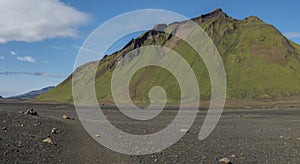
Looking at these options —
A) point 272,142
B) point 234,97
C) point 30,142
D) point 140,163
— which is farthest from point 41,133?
point 234,97

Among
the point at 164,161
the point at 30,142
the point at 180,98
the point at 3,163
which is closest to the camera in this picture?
the point at 3,163

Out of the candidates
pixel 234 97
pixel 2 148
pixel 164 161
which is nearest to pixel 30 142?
pixel 2 148

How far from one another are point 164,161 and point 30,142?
7663mm

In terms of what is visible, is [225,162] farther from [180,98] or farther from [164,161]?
[180,98]

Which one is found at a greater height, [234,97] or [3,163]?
[234,97]

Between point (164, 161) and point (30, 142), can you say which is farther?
point (30, 142)

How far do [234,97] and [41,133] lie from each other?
170 meters

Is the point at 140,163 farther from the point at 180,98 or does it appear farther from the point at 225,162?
the point at 180,98

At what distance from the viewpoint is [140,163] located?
17484 mm

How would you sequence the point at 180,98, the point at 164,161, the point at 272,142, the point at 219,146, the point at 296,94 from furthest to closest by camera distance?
the point at 180,98 < the point at 296,94 < the point at 272,142 < the point at 219,146 < the point at 164,161

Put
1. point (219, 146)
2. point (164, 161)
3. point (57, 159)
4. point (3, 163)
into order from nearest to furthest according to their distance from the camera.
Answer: point (3, 163) < point (57, 159) < point (164, 161) < point (219, 146)

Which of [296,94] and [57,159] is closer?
[57,159]

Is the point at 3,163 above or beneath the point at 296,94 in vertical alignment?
beneath

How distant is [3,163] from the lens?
14617 mm
